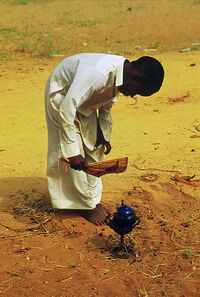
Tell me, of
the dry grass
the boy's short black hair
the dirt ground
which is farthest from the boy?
the dry grass

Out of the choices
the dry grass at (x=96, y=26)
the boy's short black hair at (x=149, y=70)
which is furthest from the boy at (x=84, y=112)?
the dry grass at (x=96, y=26)

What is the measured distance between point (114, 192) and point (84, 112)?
1148 mm

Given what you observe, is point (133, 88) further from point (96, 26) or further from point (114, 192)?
point (96, 26)

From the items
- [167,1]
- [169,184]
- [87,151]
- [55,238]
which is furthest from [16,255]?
[167,1]

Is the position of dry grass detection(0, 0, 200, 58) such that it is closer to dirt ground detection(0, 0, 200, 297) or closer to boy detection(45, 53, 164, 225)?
dirt ground detection(0, 0, 200, 297)

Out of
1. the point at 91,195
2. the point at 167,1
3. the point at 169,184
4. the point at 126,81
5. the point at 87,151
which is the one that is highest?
the point at 126,81

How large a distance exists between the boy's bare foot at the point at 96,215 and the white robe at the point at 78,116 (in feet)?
0.25

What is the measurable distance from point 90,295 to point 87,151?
1193mm

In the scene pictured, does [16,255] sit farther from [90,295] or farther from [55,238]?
[90,295]

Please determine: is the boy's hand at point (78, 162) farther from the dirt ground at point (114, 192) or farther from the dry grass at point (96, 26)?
the dry grass at point (96, 26)

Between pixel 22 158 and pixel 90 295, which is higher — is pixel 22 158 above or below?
below

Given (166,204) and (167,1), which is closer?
(166,204)

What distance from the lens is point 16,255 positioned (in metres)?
3.87

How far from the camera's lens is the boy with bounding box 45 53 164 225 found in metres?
3.63
